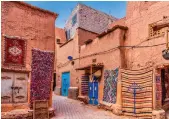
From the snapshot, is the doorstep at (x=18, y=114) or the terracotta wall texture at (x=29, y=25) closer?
the doorstep at (x=18, y=114)

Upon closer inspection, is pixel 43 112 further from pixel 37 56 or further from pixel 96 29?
pixel 96 29

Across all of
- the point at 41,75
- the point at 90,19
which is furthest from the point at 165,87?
the point at 90,19

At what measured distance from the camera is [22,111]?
290 inches

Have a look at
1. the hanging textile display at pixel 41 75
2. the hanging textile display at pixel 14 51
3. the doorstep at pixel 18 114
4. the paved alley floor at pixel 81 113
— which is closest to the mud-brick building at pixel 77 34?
the paved alley floor at pixel 81 113

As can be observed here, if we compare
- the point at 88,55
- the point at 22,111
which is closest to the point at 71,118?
the point at 22,111

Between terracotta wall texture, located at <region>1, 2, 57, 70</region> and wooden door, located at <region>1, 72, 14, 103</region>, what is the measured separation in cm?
79

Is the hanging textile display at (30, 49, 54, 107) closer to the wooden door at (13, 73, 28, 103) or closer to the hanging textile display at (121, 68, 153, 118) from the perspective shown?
the wooden door at (13, 73, 28, 103)

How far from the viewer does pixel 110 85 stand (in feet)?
33.7

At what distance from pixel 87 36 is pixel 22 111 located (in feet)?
31.4

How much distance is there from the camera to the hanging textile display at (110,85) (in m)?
9.76

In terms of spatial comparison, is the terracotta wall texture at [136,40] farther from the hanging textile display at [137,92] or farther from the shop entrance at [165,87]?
the shop entrance at [165,87]

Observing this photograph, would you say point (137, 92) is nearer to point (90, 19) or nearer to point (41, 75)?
point (41, 75)

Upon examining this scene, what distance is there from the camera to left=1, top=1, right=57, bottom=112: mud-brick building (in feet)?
23.7

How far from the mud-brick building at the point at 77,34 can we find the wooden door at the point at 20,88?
23.4 feet
